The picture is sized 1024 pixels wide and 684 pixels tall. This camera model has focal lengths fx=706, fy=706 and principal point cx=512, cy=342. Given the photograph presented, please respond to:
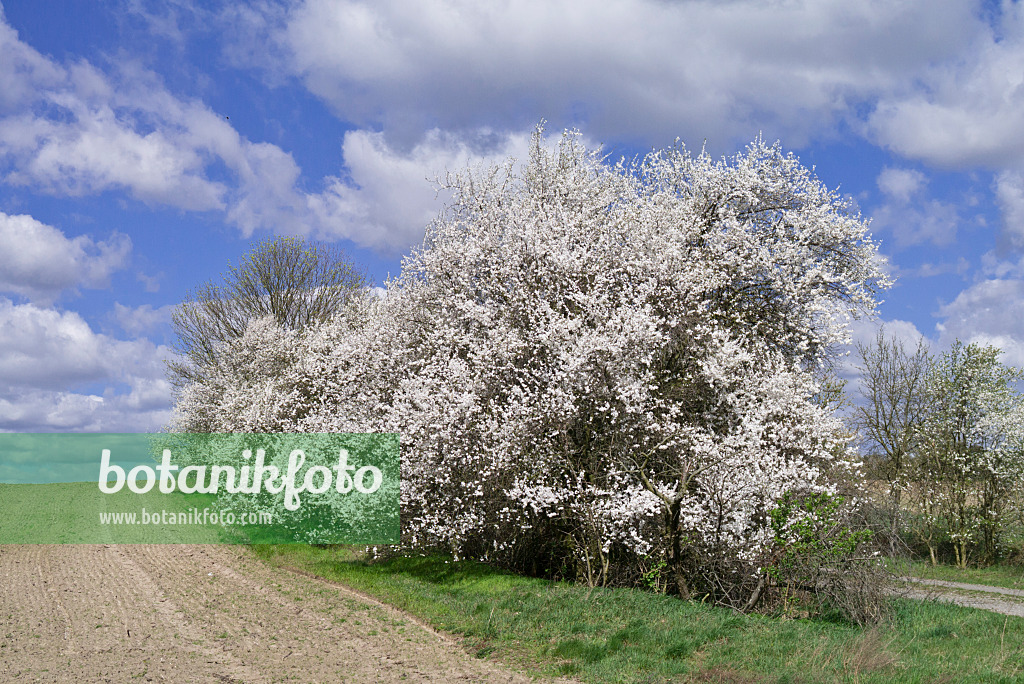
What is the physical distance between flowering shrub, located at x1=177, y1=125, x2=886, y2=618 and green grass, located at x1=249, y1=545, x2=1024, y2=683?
129 centimetres

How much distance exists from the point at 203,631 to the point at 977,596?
670 inches

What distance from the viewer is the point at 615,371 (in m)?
12.9

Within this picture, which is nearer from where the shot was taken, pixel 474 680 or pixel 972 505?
pixel 474 680

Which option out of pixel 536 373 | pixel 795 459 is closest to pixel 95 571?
pixel 536 373

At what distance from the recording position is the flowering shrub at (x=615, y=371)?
478 inches

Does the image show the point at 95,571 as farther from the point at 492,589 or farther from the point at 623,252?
the point at 623,252

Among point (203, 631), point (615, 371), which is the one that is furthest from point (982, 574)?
point (203, 631)

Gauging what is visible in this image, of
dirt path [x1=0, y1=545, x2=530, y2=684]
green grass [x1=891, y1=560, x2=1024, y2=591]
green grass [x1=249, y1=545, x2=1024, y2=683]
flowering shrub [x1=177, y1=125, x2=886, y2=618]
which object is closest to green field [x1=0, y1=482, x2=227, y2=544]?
dirt path [x1=0, y1=545, x2=530, y2=684]

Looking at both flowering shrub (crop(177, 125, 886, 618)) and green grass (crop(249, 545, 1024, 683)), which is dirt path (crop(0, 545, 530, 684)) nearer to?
green grass (crop(249, 545, 1024, 683))

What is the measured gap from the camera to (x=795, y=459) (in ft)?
42.5

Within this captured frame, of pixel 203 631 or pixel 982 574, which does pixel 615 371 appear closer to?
pixel 203 631

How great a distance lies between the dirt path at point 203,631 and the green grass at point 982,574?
15.1 m

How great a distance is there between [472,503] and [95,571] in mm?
8986

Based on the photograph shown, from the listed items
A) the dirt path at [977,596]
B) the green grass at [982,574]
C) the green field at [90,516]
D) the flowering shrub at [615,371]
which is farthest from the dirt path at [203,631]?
the green grass at [982,574]
